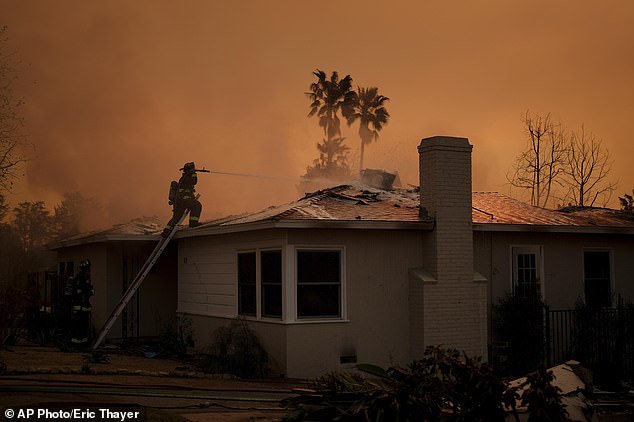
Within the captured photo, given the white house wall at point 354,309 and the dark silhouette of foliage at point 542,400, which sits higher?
the white house wall at point 354,309

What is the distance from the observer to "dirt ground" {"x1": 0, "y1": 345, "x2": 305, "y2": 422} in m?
10.7

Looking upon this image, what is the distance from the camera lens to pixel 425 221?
1595 centimetres

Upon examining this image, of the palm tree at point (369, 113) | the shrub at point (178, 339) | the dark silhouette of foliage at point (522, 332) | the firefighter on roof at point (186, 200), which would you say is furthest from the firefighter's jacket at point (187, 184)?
the palm tree at point (369, 113)

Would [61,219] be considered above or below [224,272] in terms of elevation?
above

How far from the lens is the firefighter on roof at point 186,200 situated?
20562 millimetres

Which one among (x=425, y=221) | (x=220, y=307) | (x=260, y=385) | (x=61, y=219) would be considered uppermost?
(x=61, y=219)

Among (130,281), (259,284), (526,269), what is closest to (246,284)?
Result: (259,284)

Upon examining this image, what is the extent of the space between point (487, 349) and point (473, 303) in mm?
1265

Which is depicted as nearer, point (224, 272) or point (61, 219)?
point (224, 272)

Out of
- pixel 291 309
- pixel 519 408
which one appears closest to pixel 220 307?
pixel 291 309

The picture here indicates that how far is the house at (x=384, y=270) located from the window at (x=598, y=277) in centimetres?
85

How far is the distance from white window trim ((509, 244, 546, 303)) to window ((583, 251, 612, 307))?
1.37m

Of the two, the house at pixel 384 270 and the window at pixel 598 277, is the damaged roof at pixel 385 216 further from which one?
the window at pixel 598 277

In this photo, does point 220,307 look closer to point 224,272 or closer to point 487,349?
point 224,272
